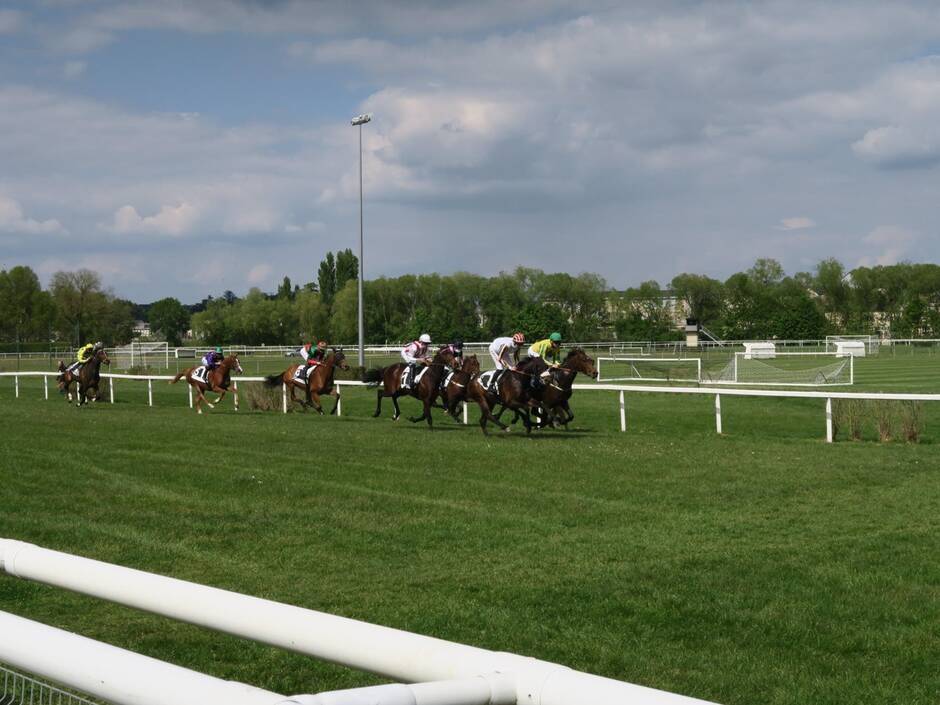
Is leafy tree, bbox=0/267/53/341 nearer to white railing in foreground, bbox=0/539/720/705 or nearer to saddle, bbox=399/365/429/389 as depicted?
saddle, bbox=399/365/429/389

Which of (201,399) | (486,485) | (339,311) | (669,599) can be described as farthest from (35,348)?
(669,599)

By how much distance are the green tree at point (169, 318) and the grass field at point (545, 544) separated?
106m

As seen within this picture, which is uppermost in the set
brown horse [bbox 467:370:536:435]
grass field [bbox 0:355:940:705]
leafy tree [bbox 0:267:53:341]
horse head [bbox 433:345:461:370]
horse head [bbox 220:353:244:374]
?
leafy tree [bbox 0:267:53:341]

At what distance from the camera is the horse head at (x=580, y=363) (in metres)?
18.9

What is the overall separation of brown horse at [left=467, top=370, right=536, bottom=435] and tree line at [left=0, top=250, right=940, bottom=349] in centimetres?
6595

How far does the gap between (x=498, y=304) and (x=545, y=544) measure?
86.6 m

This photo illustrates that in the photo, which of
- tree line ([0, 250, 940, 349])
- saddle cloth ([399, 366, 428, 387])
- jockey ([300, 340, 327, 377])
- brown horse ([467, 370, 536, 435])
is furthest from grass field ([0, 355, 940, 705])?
tree line ([0, 250, 940, 349])

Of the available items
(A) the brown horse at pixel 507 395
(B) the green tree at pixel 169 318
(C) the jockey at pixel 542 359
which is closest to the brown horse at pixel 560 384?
(C) the jockey at pixel 542 359

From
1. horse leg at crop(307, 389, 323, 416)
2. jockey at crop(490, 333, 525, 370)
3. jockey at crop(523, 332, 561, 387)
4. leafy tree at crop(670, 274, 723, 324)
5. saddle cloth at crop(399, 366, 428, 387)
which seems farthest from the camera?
leafy tree at crop(670, 274, 723, 324)

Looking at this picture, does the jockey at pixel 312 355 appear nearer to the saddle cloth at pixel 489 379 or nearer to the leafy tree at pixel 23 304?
the saddle cloth at pixel 489 379

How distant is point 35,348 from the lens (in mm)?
79000

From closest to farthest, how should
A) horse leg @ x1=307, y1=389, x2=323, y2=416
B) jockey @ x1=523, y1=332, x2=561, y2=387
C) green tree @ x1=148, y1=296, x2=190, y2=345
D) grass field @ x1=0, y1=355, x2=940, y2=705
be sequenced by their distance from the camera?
1. grass field @ x1=0, y1=355, x2=940, y2=705
2. jockey @ x1=523, y1=332, x2=561, y2=387
3. horse leg @ x1=307, y1=389, x2=323, y2=416
4. green tree @ x1=148, y1=296, x2=190, y2=345

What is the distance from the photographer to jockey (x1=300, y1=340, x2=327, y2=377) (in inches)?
983

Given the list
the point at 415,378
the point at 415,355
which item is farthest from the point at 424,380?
the point at 415,355
